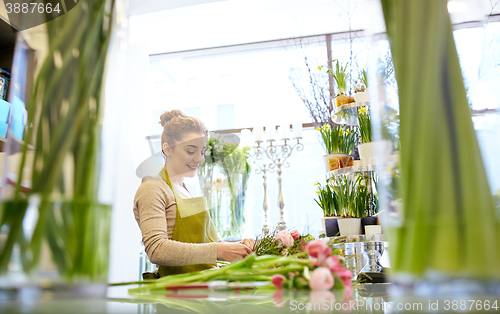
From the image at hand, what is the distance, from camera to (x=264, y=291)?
1.25ft

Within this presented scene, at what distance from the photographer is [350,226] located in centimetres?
146

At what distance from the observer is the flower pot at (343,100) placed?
165cm

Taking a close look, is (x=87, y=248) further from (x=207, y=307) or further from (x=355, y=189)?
(x=355, y=189)

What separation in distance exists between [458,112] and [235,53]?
3865 mm

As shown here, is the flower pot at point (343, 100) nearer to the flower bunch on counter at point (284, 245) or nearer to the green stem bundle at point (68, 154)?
the flower bunch on counter at point (284, 245)

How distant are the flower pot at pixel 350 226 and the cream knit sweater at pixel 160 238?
0.60m

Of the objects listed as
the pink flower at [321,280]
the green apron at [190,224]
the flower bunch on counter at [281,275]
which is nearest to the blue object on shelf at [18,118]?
the flower bunch on counter at [281,275]

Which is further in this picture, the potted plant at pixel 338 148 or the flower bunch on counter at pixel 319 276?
the potted plant at pixel 338 148

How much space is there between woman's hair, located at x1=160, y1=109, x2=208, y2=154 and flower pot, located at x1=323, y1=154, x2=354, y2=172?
0.67 metres

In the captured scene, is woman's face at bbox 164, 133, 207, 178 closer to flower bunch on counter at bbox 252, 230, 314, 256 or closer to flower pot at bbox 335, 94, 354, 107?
flower bunch on counter at bbox 252, 230, 314, 256

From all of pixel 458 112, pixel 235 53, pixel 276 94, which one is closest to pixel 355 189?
pixel 458 112

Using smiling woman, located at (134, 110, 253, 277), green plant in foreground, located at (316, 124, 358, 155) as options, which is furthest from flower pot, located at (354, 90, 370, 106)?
smiling woman, located at (134, 110, 253, 277)

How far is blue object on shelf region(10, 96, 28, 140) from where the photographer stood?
0.29 meters

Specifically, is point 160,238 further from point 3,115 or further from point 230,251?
point 3,115
